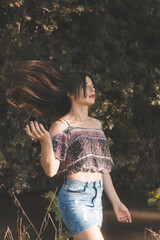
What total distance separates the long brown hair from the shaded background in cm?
423

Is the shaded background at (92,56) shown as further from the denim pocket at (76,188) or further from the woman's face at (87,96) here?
the denim pocket at (76,188)

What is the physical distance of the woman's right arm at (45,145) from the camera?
89.2 inches

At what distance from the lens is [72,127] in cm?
266

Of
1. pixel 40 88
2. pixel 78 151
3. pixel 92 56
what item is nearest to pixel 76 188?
pixel 78 151

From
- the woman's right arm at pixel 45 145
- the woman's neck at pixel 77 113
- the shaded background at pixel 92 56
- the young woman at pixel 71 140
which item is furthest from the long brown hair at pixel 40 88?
the shaded background at pixel 92 56

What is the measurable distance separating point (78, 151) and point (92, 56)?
6.06m

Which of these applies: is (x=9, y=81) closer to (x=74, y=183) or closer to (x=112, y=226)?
(x=74, y=183)

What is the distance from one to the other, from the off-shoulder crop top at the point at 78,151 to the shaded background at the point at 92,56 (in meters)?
4.58

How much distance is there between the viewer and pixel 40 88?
293cm

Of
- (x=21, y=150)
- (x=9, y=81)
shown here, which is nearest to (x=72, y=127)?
(x=9, y=81)

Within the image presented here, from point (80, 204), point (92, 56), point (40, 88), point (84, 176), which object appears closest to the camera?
point (80, 204)

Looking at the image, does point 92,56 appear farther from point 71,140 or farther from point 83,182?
point 83,182

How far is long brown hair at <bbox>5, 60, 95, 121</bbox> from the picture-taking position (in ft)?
9.50

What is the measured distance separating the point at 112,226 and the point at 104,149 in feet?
19.9
